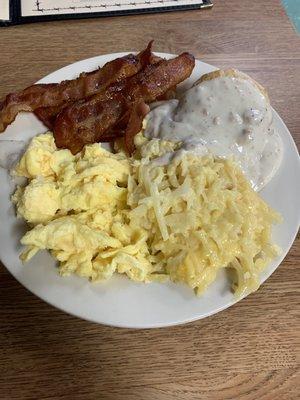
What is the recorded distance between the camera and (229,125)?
1.50m

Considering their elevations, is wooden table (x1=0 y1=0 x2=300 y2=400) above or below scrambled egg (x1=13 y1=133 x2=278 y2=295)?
below

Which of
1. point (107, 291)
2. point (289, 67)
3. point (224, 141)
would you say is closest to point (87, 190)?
point (107, 291)

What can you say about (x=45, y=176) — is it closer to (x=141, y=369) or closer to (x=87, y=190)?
(x=87, y=190)

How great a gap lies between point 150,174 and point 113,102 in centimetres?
36

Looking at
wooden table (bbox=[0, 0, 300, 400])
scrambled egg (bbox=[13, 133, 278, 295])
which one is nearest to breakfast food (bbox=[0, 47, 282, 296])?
scrambled egg (bbox=[13, 133, 278, 295])

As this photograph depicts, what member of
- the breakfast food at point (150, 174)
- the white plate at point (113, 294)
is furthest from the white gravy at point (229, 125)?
the white plate at point (113, 294)

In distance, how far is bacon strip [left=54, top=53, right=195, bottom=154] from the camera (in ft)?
4.84

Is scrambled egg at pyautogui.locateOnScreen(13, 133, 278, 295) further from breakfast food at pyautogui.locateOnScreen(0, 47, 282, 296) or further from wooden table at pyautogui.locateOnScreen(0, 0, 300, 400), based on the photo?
wooden table at pyautogui.locateOnScreen(0, 0, 300, 400)

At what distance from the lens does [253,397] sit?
1.21m

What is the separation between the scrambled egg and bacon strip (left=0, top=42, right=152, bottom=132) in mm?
175

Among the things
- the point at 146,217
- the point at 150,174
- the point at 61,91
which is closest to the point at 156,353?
the point at 146,217

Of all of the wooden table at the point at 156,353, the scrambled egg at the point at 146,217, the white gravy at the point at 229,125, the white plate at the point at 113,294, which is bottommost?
the wooden table at the point at 156,353

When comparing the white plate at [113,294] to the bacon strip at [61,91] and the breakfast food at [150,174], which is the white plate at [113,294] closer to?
the breakfast food at [150,174]

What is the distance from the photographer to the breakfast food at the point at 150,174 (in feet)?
3.94
